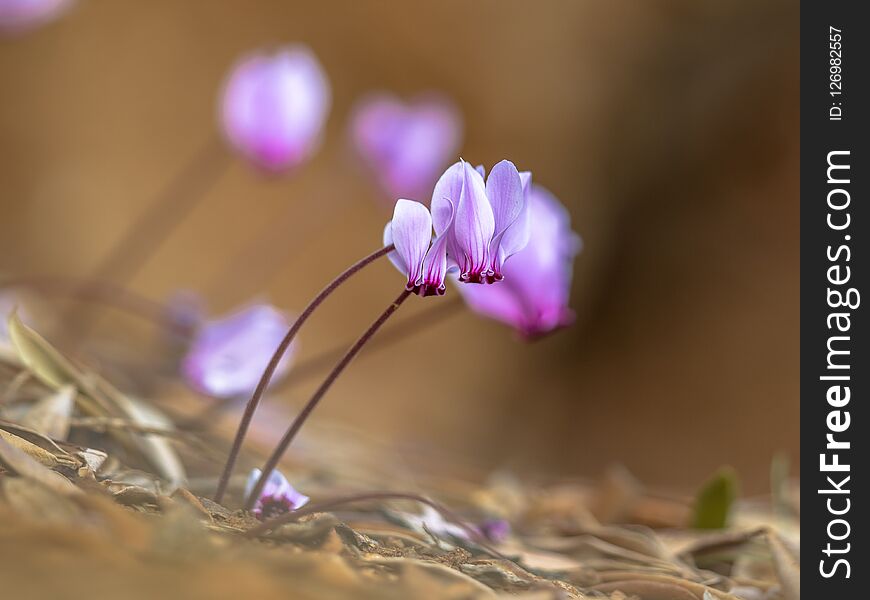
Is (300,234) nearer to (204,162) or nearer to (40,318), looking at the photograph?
(204,162)

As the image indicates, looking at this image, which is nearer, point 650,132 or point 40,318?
point 40,318

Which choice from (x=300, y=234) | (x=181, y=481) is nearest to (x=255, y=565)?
(x=181, y=481)

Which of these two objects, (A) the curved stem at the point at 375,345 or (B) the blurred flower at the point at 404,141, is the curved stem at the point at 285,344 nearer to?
(A) the curved stem at the point at 375,345

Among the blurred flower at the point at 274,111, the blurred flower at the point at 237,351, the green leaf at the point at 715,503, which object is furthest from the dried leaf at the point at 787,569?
the blurred flower at the point at 274,111

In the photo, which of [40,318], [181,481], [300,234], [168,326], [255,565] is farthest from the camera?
[300,234]

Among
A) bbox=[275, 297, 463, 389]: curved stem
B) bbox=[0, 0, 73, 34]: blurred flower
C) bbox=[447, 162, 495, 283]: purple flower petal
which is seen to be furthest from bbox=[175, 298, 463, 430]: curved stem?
bbox=[0, 0, 73, 34]: blurred flower
